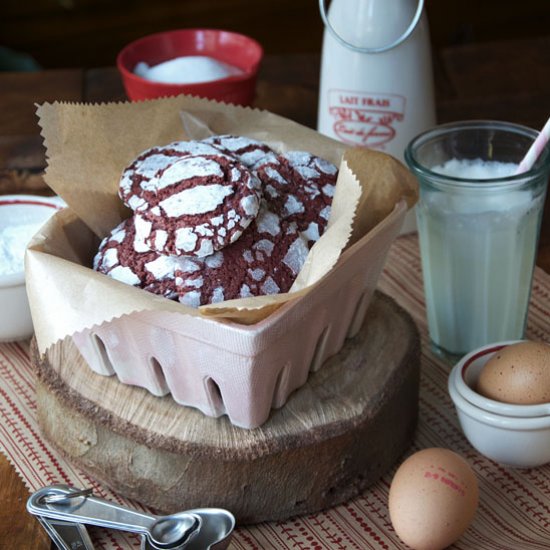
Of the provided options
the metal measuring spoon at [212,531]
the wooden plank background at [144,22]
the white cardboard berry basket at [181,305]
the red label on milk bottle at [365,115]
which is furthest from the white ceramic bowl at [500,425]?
the wooden plank background at [144,22]

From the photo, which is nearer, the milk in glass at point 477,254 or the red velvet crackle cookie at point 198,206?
the red velvet crackle cookie at point 198,206

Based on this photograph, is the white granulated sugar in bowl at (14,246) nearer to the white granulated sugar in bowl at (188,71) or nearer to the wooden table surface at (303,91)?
the wooden table surface at (303,91)

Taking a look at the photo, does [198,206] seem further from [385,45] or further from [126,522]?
[385,45]

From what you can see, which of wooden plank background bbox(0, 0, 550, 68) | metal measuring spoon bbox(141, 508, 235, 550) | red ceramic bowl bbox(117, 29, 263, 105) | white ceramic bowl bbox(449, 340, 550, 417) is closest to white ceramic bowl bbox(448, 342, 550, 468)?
white ceramic bowl bbox(449, 340, 550, 417)

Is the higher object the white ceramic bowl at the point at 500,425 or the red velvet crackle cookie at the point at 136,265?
the red velvet crackle cookie at the point at 136,265

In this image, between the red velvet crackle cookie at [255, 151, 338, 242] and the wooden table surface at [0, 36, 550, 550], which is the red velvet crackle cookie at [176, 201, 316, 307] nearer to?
the red velvet crackle cookie at [255, 151, 338, 242]

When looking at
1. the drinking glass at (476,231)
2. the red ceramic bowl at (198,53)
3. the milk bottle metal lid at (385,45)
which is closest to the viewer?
the drinking glass at (476,231)

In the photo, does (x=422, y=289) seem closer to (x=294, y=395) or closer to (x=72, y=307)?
(x=294, y=395)
